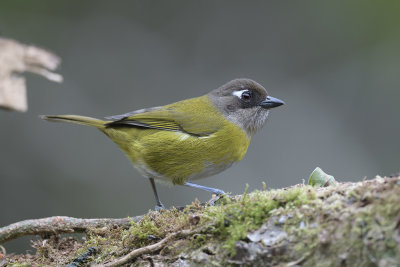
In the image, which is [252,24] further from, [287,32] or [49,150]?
[49,150]

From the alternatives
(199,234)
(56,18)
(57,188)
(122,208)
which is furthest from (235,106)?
(56,18)

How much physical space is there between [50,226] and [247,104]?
2.73 metres

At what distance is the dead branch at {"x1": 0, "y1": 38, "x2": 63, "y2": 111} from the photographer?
3.17m

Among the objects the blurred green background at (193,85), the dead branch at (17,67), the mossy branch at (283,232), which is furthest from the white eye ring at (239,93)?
the mossy branch at (283,232)

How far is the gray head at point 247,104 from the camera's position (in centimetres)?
498

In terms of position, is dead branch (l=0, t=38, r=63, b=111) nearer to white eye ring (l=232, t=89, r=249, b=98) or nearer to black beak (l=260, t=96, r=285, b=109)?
white eye ring (l=232, t=89, r=249, b=98)

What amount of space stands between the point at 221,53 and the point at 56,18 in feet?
10.8

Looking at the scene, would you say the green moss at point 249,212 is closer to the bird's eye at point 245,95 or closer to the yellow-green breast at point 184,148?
the yellow-green breast at point 184,148

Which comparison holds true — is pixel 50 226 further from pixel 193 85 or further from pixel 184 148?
pixel 193 85

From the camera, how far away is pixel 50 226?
3.30 metres

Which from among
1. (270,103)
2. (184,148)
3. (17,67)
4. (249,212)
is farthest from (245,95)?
(249,212)

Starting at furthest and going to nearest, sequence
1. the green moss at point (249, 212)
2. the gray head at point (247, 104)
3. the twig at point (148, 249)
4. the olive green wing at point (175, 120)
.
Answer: the gray head at point (247, 104) < the olive green wing at point (175, 120) < the twig at point (148, 249) < the green moss at point (249, 212)

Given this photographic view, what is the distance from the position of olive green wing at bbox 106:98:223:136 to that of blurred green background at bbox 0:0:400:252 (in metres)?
2.29

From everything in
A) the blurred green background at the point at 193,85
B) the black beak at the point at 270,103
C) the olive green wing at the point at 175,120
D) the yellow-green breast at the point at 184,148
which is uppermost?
the blurred green background at the point at 193,85
